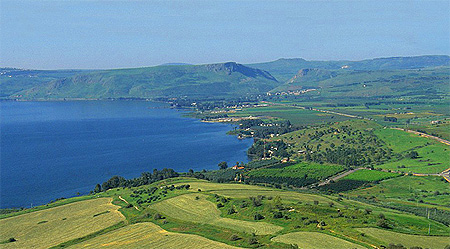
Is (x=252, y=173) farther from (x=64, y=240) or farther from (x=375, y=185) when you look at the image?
(x=64, y=240)

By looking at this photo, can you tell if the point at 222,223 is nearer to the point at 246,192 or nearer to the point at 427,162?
the point at 246,192

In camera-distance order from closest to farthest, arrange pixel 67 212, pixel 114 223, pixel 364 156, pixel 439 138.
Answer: pixel 114 223 → pixel 67 212 → pixel 364 156 → pixel 439 138

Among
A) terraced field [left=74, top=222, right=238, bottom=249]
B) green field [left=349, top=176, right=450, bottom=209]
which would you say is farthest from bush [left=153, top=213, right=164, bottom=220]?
green field [left=349, top=176, right=450, bottom=209]

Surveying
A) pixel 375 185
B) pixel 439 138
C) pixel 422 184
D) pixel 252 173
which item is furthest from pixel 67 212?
pixel 439 138

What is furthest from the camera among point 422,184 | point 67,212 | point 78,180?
point 78,180

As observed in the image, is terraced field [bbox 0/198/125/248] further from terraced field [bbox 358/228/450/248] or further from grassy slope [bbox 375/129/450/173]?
grassy slope [bbox 375/129/450/173]

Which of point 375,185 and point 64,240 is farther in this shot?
point 375,185
